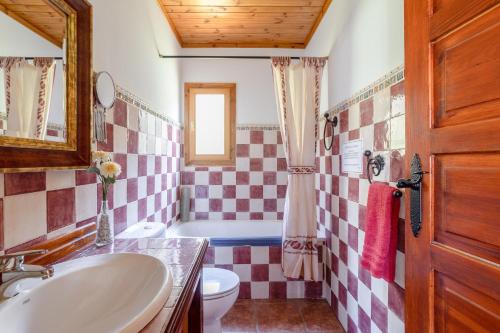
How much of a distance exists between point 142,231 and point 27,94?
896 millimetres

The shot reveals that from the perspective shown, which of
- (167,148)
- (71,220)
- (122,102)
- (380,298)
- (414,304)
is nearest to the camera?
(414,304)

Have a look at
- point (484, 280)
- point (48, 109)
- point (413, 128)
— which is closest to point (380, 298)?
point (484, 280)

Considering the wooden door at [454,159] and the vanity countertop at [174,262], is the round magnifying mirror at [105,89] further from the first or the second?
the wooden door at [454,159]

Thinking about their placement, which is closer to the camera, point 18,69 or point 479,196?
point 479,196

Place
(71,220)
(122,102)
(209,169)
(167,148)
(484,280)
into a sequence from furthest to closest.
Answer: (209,169), (167,148), (122,102), (71,220), (484,280)

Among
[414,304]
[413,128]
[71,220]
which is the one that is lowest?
[414,304]

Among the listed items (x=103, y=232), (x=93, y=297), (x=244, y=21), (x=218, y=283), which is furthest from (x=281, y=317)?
(x=244, y=21)

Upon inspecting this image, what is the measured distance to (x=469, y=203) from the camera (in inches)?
28.3

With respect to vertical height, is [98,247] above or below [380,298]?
above

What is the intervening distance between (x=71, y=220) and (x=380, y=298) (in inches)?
57.4

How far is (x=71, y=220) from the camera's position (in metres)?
1.09

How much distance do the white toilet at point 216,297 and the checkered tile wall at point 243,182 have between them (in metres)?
1.11

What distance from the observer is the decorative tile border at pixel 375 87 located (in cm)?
119

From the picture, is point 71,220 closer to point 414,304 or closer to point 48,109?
point 48,109
